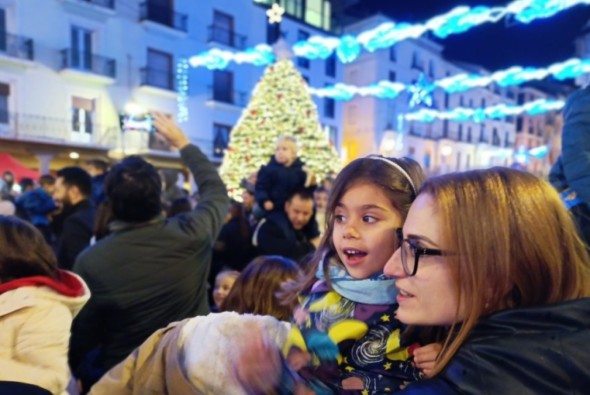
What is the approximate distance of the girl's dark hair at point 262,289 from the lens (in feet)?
6.63

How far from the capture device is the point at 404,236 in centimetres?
106

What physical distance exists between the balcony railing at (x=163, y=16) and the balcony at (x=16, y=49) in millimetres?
4593

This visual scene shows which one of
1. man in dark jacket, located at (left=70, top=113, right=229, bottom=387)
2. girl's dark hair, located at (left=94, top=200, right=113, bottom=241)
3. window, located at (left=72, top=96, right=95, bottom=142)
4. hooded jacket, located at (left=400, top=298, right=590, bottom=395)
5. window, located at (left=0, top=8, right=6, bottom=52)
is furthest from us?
window, located at (left=72, top=96, right=95, bottom=142)

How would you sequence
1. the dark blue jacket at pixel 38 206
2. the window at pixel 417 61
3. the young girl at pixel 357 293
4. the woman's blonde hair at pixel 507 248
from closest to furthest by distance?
the woman's blonde hair at pixel 507 248 < the young girl at pixel 357 293 < the dark blue jacket at pixel 38 206 < the window at pixel 417 61

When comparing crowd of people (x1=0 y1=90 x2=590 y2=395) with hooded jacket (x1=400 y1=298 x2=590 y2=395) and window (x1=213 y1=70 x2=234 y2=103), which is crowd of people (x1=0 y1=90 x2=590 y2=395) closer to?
hooded jacket (x1=400 y1=298 x2=590 y2=395)

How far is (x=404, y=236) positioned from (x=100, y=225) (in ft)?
6.64

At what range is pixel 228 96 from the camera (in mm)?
21312

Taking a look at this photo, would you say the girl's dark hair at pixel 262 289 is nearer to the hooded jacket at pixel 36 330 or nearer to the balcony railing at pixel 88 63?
the hooded jacket at pixel 36 330

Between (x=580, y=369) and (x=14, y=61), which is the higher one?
(x=14, y=61)

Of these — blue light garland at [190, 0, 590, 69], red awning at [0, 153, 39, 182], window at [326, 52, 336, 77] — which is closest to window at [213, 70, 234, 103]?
window at [326, 52, 336, 77]

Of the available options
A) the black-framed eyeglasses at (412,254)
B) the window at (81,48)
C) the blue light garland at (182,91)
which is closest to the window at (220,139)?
the blue light garland at (182,91)

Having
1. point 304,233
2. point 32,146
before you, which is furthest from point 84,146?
point 304,233

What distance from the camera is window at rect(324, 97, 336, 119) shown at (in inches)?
1057

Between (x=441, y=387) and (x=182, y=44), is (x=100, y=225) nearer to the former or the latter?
(x=441, y=387)
